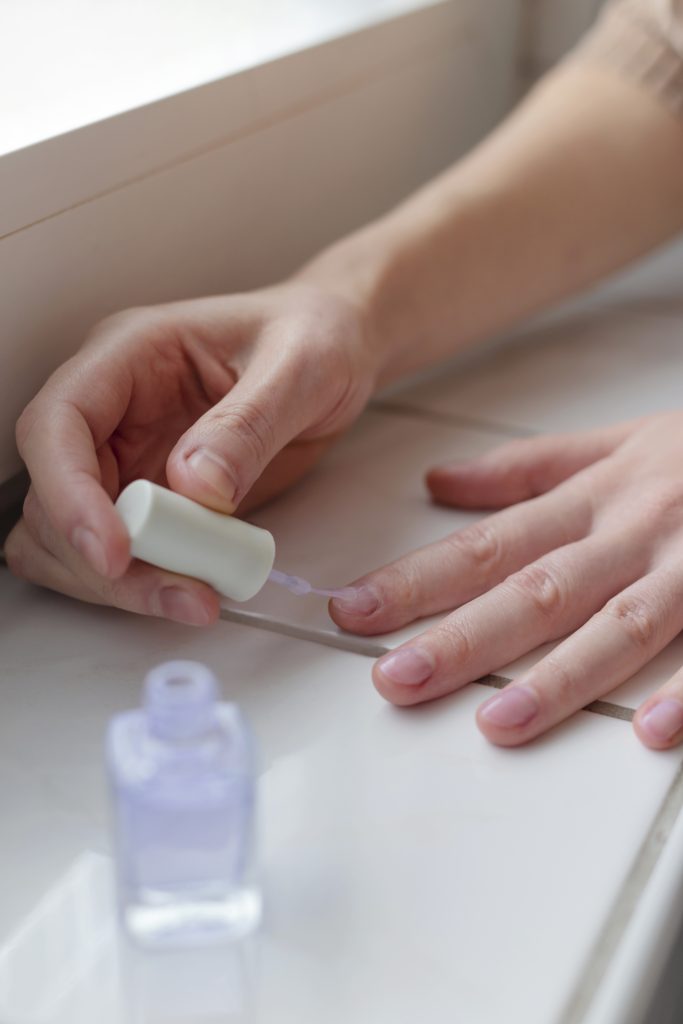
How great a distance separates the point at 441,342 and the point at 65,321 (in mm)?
299

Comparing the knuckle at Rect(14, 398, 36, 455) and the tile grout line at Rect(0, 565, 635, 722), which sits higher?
the knuckle at Rect(14, 398, 36, 455)

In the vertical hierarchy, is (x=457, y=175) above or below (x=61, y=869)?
above

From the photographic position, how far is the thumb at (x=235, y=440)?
529 mm

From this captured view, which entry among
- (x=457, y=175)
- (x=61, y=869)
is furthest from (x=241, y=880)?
(x=457, y=175)

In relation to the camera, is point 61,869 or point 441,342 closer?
point 61,869

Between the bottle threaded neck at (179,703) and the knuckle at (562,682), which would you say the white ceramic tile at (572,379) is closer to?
the knuckle at (562,682)

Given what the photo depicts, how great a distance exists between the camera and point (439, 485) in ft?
2.32

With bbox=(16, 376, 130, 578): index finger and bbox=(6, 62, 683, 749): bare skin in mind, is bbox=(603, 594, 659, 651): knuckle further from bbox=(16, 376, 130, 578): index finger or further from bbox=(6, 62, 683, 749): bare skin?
bbox=(16, 376, 130, 578): index finger

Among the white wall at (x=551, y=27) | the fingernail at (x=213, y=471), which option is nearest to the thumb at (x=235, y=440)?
the fingernail at (x=213, y=471)

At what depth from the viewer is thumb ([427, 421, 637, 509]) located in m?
0.70

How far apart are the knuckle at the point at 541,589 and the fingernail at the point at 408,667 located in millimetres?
68

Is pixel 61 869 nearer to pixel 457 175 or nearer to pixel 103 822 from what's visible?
pixel 103 822

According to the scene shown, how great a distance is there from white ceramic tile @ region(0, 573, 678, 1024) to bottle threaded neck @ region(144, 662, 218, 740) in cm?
10

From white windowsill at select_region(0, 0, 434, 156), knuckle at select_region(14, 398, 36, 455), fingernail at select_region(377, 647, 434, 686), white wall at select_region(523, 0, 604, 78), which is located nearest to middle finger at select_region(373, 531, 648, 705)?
fingernail at select_region(377, 647, 434, 686)
